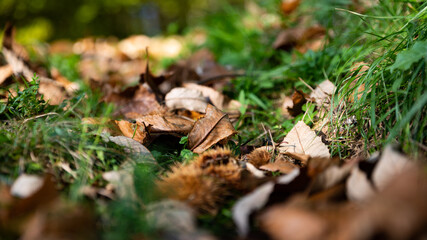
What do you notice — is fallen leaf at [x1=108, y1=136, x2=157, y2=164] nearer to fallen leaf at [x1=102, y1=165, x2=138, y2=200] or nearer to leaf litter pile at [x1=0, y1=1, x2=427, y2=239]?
leaf litter pile at [x1=0, y1=1, x2=427, y2=239]

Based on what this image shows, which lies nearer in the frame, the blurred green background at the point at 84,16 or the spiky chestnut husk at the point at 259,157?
the spiky chestnut husk at the point at 259,157

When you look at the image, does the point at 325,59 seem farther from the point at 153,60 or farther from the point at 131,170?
the point at 153,60

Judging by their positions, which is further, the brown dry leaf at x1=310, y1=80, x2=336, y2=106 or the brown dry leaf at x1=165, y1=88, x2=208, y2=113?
the brown dry leaf at x1=165, y1=88, x2=208, y2=113

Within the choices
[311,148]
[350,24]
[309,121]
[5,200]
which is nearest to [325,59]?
[350,24]

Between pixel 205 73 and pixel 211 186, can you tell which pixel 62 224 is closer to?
pixel 211 186

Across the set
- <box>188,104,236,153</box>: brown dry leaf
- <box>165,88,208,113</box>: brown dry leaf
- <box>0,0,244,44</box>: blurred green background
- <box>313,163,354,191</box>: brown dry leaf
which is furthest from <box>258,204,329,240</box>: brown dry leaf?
<box>0,0,244,44</box>: blurred green background

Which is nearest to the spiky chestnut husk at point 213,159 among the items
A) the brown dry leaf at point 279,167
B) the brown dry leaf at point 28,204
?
the brown dry leaf at point 279,167

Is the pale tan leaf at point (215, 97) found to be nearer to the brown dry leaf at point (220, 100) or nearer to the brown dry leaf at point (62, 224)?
the brown dry leaf at point (220, 100)
